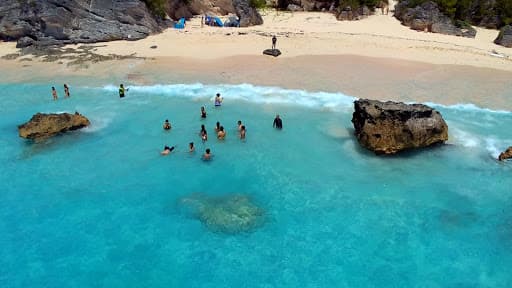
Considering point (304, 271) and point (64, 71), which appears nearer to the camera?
point (304, 271)

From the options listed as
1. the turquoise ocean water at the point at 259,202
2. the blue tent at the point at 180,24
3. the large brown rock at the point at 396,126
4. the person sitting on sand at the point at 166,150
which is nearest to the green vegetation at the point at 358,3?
the blue tent at the point at 180,24

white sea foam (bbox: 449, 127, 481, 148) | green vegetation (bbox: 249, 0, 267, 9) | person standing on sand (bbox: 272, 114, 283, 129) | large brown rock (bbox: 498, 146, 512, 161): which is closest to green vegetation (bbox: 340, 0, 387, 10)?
green vegetation (bbox: 249, 0, 267, 9)

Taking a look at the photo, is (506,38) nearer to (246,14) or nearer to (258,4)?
(246,14)

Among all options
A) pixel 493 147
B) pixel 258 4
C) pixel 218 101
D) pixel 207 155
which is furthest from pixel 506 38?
pixel 207 155

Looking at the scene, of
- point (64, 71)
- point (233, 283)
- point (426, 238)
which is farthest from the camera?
point (64, 71)

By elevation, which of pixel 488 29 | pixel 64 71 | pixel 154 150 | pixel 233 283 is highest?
pixel 488 29

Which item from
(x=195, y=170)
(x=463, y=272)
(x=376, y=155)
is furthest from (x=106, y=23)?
(x=463, y=272)

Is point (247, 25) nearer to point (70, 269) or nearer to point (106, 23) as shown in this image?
point (106, 23)
